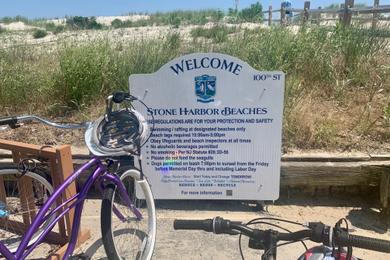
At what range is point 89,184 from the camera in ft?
8.33

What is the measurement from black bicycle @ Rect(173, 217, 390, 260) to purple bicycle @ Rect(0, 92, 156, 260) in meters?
1.02

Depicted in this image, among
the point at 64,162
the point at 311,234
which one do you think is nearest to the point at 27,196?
the point at 64,162

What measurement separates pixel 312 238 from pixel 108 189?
144 centimetres

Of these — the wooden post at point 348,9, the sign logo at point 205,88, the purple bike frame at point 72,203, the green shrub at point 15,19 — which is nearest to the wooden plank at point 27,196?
the purple bike frame at point 72,203

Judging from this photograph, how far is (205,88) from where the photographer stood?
360 cm

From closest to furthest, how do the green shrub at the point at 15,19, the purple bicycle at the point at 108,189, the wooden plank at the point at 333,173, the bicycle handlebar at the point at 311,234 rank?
the bicycle handlebar at the point at 311,234
the purple bicycle at the point at 108,189
the wooden plank at the point at 333,173
the green shrub at the point at 15,19

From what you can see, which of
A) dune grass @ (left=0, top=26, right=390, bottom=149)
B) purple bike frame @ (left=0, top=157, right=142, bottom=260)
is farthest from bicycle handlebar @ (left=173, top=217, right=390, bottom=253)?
dune grass @ (left=0, top=26, right=390, bottom=149)

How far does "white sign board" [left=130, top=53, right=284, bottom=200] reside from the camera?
3.55 m

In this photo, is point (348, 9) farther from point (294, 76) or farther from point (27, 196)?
point (27, 196)

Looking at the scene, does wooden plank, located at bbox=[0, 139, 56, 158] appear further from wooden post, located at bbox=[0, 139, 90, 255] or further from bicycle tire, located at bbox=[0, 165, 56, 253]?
bicycle tire, located at bbox=[0, 165, 56, 253]

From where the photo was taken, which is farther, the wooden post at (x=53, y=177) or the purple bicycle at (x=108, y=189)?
the wooden post at (x=53, y=177)

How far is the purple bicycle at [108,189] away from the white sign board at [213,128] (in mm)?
586

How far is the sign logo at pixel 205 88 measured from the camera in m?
3.58

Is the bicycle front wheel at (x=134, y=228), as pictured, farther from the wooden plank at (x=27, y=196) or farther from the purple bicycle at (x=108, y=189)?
the wooden plank at (x=27, y=196)
